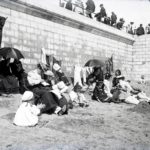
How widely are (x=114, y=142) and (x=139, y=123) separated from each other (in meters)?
2.28

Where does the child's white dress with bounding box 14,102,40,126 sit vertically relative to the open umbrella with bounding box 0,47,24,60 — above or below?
below

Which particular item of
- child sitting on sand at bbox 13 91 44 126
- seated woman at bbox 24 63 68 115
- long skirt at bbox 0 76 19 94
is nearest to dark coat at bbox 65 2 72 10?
long skirt at bbox 0 76 19 94

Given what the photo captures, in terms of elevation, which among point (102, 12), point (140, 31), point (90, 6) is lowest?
point (140, 31)

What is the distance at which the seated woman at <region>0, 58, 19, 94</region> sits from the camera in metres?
10.1

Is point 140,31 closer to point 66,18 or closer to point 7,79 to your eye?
point 66,18

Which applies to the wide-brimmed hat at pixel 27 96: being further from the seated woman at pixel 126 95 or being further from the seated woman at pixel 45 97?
the seated woman at pixel 126 95

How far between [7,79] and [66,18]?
17.7 ft

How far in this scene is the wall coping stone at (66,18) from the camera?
11705 mm

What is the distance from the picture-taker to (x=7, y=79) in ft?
33.5

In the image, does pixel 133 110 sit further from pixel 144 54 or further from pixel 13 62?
pixel 144 54

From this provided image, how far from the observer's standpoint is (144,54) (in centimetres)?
2097

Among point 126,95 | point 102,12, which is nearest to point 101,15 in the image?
point 102,12

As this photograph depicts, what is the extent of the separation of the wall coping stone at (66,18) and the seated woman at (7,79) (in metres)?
2.46

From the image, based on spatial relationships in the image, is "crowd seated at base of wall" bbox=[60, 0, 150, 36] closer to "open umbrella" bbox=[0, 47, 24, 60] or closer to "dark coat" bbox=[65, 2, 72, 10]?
"dark coat" bbox=[65, 2, 72, 10]
